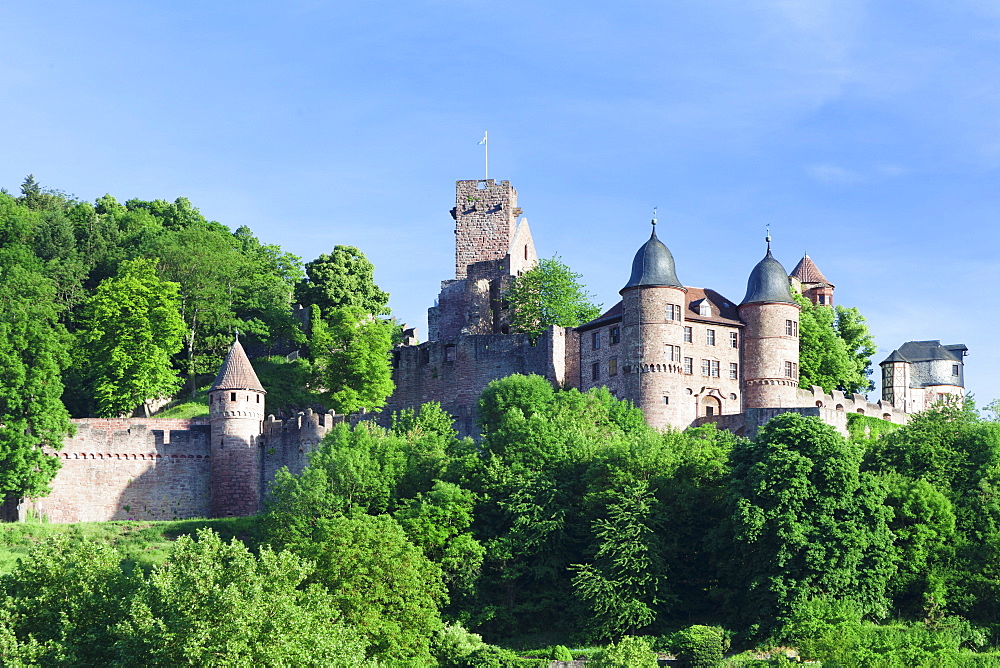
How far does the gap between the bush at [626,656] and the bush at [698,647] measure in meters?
0.94

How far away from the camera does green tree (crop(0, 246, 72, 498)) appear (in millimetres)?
70562

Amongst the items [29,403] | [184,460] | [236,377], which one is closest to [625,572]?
[236,377]

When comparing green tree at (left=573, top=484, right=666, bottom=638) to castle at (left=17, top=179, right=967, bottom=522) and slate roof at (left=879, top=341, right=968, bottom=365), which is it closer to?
castle at (left=17, top=179, right=967, bottom=522)

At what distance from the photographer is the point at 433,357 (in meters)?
83.8

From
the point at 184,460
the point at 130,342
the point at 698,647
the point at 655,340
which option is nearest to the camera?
the point at 698,647

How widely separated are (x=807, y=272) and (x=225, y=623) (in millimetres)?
54976

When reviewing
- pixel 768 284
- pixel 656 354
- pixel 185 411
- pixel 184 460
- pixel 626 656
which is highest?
pixel 768 284

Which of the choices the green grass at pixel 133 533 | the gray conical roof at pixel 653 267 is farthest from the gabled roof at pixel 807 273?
the green grass at pixel 133 533

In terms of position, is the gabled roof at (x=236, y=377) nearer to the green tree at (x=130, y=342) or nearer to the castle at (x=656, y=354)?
the green tree at (x=130, y=342)

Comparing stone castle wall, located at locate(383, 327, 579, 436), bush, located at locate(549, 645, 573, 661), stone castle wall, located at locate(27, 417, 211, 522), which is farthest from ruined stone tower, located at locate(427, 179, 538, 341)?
bush, located at locate(549, 645, 573, 661)

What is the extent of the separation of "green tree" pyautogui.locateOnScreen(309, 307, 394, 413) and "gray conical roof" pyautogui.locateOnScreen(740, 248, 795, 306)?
17297mm

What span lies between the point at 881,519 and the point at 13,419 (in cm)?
3522

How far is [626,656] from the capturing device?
2056 inches

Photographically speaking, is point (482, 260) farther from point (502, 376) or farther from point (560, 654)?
point (560, 654)
